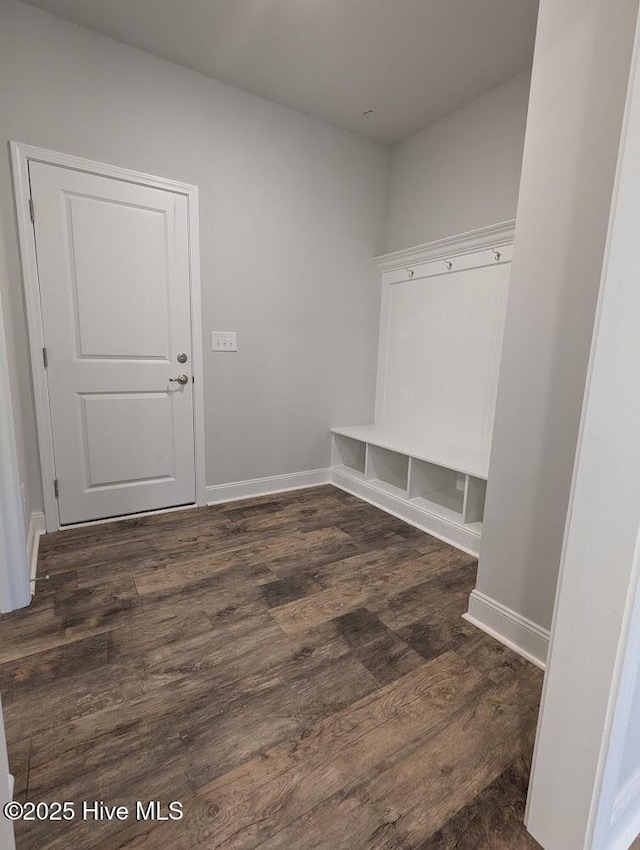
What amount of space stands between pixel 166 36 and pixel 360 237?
5.58ft

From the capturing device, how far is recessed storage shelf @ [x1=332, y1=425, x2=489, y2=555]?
233 centimetres

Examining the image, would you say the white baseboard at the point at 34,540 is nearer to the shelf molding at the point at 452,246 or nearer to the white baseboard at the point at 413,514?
the white baseboard at the point at 413,514

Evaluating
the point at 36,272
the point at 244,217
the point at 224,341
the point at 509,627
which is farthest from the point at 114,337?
the point at 509,627

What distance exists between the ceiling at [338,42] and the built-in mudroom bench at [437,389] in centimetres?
89

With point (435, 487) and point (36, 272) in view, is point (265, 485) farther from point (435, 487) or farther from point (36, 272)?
point (36, 272)

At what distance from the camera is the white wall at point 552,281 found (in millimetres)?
1179

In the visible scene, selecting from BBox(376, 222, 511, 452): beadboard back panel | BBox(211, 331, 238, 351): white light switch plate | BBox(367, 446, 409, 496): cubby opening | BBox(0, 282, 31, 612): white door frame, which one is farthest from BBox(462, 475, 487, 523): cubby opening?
BBox(0, 282, 31, 612): white door frame

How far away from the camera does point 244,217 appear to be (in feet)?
9.04

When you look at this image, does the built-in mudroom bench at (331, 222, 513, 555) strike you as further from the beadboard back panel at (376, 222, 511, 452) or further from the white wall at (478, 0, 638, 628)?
the white wall at (478, 0, 638, 628)

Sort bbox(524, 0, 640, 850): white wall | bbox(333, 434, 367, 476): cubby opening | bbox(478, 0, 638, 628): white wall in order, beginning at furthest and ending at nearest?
bbox(333, 434, 367, 476): cubby opening < bbox(478, 0, 638, 628): white wall < bbox(524, 0, 640, 850): white wall

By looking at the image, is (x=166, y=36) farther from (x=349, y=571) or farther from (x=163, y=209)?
(x=349, y=571)

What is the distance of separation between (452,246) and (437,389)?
983 millimetres

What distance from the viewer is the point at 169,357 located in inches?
103

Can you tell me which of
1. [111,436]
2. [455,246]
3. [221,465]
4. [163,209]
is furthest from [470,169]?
[111,436]
